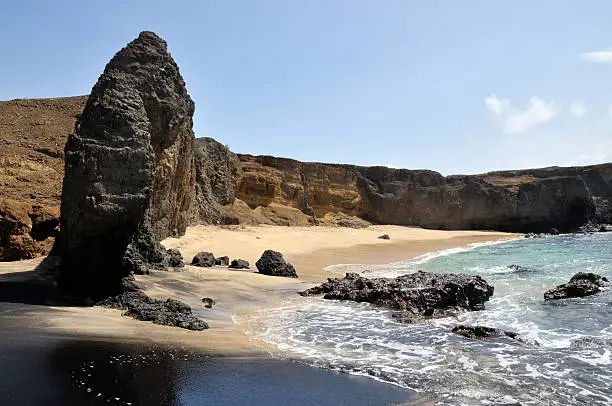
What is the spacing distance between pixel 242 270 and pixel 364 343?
7.75 meters

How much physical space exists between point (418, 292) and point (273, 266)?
209 inches

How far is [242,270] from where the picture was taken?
14.0 m

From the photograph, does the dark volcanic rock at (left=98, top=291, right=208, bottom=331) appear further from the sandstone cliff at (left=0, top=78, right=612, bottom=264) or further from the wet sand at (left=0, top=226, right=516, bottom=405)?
the sandstone cliff at (left=0, top=78, right=612, bottom=264)

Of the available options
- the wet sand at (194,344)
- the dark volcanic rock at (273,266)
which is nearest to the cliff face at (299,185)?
the dark volcanic rock at (273,266)

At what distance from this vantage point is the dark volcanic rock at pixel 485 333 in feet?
23.6

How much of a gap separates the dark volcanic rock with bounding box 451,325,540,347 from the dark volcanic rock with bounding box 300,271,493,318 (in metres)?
1.29

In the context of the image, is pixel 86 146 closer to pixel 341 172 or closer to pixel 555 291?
pixel 555 291

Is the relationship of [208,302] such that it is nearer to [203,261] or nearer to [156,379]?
[156,379]

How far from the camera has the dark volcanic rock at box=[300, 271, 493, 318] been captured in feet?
30.9

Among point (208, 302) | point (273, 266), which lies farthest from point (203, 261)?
point (208, 302)

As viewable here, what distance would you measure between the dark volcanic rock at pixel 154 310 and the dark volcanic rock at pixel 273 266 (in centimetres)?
582

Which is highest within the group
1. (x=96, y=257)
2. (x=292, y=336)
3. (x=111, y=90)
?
(x=111, y=90)

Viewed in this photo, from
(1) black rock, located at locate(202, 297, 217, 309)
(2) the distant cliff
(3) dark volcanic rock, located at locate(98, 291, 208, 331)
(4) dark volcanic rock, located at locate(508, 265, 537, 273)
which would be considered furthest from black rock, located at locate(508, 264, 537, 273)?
(3) dark volcanic rock, located at locate(98, 291, 208, 331)

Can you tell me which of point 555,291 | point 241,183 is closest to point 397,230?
point 241,183
